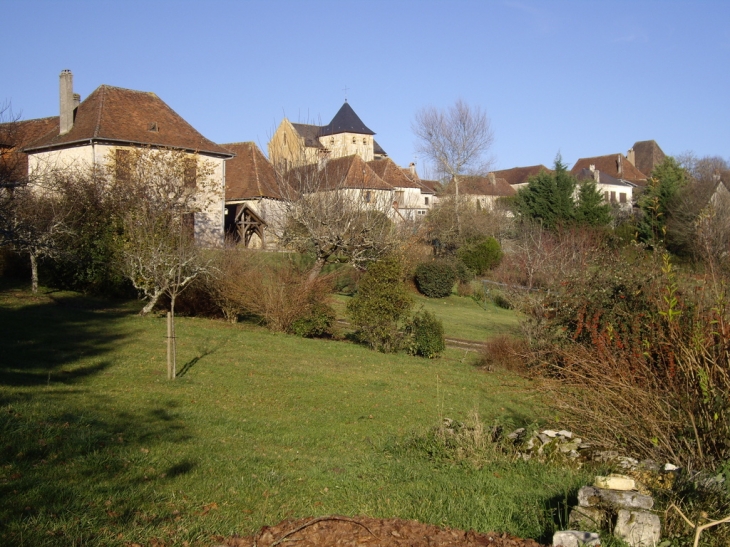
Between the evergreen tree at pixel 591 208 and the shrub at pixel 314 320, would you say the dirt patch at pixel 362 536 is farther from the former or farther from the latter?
the evergreen tree at pixel 591 208

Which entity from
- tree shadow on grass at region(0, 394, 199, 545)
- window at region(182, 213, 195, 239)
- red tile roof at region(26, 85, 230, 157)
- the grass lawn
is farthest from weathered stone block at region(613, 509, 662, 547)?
red tile roof at region(26, 85, 230, 157)

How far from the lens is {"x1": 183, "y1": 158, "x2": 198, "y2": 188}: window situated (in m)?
30.3

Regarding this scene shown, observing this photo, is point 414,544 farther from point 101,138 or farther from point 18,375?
point 101,138

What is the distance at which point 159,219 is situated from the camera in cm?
2217

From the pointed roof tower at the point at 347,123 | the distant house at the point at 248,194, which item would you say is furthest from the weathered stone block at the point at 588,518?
the pointed roof tower at the point at 347,123

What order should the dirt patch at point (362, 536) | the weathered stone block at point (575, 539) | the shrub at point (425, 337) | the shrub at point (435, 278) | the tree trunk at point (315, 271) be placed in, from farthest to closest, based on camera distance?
the shrub at point (435, 278) → the tree trunk at point (315, 271) → the shrub at point (425, 337) → the dirt patch at point (362, 536) → the weathered stone block at point (575, 539)

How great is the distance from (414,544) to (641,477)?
2.30 m

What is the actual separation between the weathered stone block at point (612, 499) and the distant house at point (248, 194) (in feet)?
112

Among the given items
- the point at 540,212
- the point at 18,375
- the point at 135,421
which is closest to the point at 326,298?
the point at 18,375

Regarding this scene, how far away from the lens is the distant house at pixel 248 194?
40.1 metres

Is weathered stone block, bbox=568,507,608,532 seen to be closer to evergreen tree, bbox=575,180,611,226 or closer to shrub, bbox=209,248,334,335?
shrub, bbox=209,248,334,335

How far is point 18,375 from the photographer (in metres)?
11.0

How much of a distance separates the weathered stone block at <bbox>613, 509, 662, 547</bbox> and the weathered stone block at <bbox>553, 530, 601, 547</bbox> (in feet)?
1.06

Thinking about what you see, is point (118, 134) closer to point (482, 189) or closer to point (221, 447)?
point (221, 447)
